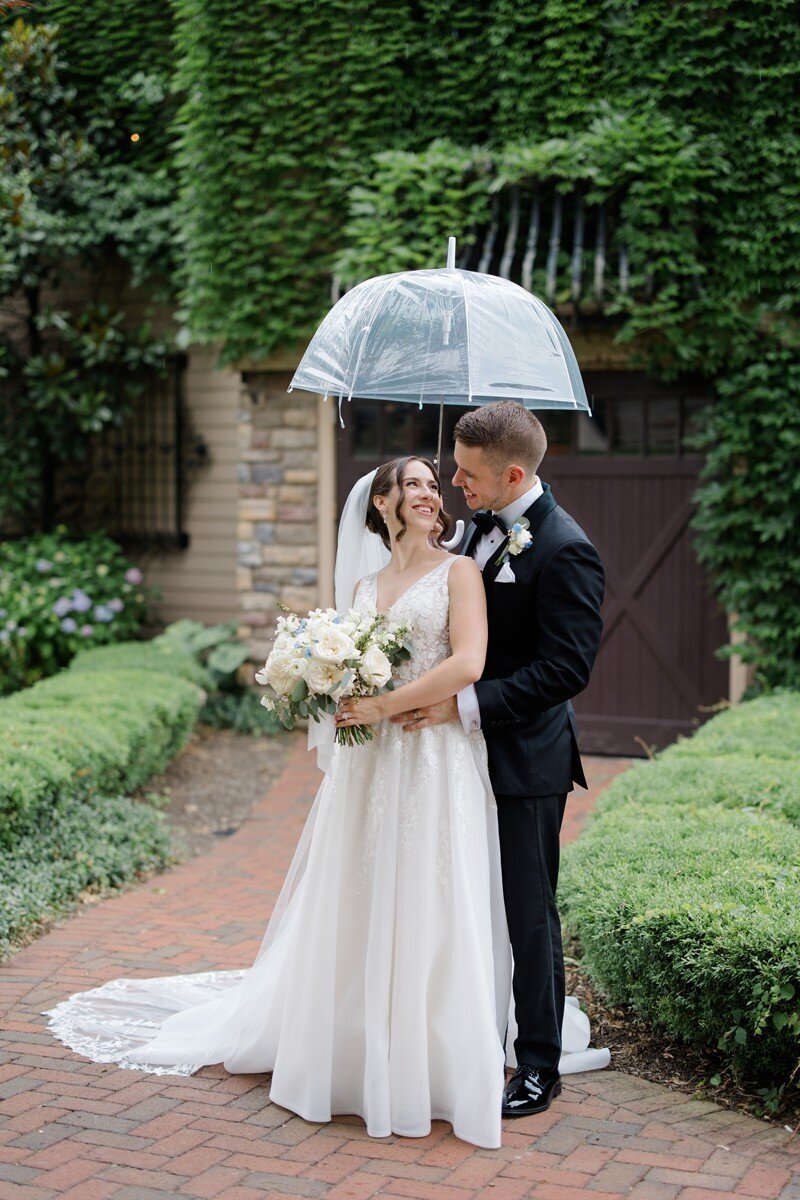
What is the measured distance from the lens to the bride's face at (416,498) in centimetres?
359

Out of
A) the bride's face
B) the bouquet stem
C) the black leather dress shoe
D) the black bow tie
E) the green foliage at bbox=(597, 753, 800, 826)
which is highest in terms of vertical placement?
the bride's face

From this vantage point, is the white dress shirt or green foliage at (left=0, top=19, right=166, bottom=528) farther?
green foliage at (left=0, top=19, right=166, bottom=528)

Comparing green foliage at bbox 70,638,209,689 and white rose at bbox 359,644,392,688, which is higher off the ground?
white rose at bbox 359,644,392,688

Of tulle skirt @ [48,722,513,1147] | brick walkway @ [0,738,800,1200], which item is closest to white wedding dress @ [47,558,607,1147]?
tulle skirt @ [48,722,513,1147]

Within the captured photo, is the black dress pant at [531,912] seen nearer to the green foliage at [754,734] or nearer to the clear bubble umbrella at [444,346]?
the clear bubble umbrella at [444,346]

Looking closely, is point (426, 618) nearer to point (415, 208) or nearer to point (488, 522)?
point (488, 522)

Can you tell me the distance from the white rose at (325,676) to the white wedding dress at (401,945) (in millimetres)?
294

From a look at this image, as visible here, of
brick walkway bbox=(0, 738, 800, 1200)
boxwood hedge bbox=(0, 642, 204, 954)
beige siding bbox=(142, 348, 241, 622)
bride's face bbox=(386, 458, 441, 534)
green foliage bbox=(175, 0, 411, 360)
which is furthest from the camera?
beige siding bbox=(142, 348, 241, 622)

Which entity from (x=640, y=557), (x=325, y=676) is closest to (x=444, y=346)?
(x=325, y=676)

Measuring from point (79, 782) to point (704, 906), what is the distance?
139 inches

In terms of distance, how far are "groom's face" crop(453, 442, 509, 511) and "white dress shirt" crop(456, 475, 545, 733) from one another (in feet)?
0.13

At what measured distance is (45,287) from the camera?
36.6 feet

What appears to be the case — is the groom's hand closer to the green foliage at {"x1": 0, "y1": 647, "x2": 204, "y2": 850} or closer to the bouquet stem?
the bouquet stem

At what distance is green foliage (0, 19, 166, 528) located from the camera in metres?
9.86
